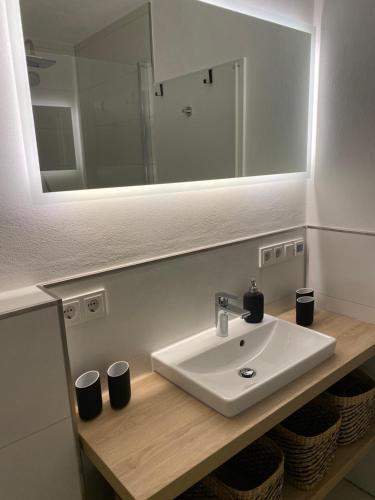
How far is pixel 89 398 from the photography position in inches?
45.3

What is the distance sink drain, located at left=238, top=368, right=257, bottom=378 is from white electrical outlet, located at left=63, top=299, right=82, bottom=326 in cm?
61

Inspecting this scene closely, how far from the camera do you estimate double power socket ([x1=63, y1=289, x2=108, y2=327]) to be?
119cm

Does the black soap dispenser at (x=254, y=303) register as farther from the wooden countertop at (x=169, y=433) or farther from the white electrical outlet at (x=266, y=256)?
the wooden countertop at (x=169, y=433)

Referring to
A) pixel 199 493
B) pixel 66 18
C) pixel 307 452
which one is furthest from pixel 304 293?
pixel 66 18

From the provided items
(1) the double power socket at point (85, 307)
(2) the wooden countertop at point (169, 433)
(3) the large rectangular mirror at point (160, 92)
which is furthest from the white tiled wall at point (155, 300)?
(3) the large rectangular mirror at point (160, 92)

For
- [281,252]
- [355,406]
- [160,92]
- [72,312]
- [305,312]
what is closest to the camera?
[72,312]

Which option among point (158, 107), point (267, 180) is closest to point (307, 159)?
point (267, 180)

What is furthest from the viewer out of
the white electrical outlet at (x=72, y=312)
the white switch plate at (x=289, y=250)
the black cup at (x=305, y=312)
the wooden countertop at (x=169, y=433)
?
the white switch plate at (x=289, y=250)

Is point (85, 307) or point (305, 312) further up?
point (85, 307)

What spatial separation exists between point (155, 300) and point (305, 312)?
2.23ft

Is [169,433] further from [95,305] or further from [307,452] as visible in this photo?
[307,452]

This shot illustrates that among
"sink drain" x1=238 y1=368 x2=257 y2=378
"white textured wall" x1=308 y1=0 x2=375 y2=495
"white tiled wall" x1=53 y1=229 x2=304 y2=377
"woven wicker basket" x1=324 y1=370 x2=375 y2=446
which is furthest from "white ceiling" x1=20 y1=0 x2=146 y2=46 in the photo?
"woven wicker basket" x1=324 y1=370 x2=375 y2=446

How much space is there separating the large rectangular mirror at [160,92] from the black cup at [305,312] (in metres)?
0.56

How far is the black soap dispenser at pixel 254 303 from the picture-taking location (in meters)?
1.59
